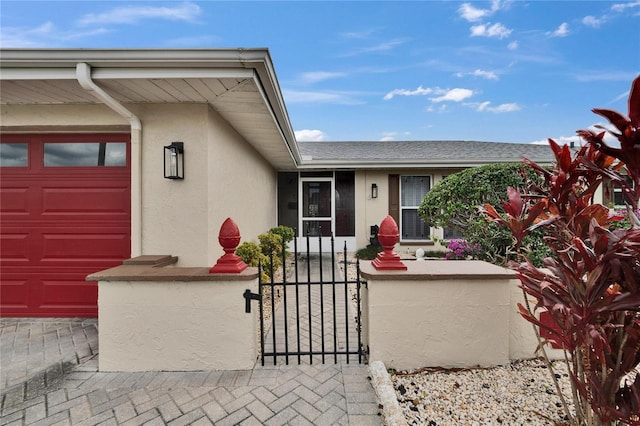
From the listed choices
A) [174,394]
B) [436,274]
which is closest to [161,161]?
[174,394]

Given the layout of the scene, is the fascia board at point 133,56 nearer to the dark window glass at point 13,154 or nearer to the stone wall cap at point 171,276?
the dark window glass at point 13,154

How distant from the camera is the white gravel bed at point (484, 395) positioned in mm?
1816

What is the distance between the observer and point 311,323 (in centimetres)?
311

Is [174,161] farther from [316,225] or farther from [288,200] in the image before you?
[316,225]

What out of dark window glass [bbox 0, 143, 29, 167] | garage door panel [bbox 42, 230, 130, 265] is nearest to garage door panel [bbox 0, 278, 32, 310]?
garage door panel [bbox 42, 230, 130, 265]

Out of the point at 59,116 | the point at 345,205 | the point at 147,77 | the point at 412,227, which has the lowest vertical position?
the point at 412,227

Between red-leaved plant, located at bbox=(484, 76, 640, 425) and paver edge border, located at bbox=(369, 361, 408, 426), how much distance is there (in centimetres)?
103

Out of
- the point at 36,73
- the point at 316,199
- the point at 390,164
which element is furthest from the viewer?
the point at 316,199

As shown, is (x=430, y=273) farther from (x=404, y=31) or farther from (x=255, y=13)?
(x=404, y=31)

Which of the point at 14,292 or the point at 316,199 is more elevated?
the point at 316,199

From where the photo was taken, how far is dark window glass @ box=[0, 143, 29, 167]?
11.0 ft

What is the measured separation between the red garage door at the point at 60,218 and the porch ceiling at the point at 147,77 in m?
0.60

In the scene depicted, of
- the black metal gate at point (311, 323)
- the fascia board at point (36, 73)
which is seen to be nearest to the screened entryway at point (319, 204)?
the black metal gate at point (311, 323)

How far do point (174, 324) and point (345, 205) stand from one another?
6.76m
